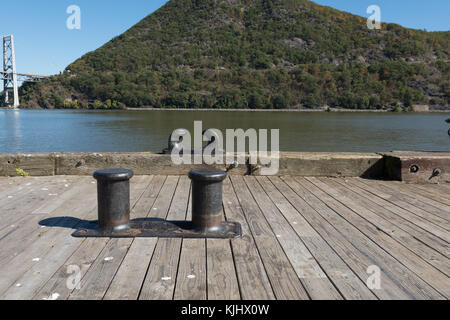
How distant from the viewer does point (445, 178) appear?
5.74 meters

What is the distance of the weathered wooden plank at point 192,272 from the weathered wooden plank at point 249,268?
239mm

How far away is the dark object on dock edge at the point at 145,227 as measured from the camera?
338 cm

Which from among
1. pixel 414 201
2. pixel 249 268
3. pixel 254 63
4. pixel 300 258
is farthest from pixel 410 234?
pixel 254 63

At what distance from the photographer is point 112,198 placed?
11.3 ft

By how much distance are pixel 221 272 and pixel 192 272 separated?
196 millimetres

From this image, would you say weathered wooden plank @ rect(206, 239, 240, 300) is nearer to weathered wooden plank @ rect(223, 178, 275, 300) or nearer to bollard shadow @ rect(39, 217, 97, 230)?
weathered wooden plank @ rect(223, 178, 275, 300)

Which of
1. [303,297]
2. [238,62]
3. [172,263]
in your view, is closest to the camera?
[303,297]

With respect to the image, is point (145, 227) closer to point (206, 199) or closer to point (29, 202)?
Result: point (206, 199)

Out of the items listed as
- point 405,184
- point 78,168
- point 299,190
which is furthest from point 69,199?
point 405,184

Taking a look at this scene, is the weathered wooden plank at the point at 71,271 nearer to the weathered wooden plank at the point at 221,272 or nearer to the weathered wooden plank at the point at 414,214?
the weathered wooden plank at the point at 221,272

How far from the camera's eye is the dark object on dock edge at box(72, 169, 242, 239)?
11.1ft

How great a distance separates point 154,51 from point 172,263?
15779cm

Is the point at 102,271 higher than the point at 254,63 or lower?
lower

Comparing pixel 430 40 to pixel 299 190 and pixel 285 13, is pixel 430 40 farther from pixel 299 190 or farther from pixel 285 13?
pixel 299 190
